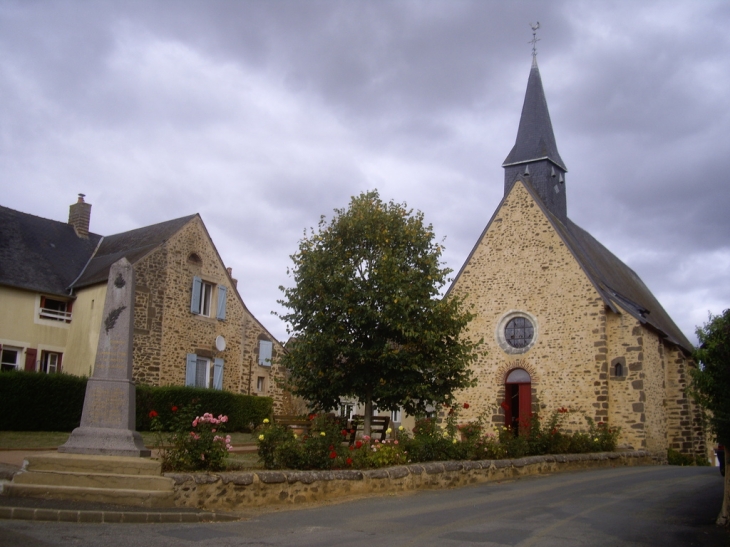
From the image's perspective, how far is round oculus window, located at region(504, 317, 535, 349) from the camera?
24.2 metres

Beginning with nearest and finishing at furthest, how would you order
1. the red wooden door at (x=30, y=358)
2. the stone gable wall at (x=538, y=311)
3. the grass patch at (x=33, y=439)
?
the grass patch at (x=33, y=439) < the red wooden door at (x=30, y=358) < the stone gable wall at (x=538, y=311)

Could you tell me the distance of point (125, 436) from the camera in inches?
359

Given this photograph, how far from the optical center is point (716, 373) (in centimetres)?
819

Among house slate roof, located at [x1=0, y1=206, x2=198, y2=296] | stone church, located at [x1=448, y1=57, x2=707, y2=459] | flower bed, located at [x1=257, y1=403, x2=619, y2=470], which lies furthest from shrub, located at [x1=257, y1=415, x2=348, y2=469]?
house slate roof, located at [x1=0, y1=206, x2=198, y2=296]

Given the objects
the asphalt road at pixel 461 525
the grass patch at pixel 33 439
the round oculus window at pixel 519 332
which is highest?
the round oculus window at pixel 519 332

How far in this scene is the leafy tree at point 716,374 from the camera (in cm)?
799

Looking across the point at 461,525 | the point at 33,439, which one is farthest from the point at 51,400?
the point at 461,525

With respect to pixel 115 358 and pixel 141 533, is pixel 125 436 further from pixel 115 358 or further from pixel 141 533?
pixel 141 533

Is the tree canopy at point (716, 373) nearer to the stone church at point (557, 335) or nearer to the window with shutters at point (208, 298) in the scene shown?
the stone church at point (557, 335)

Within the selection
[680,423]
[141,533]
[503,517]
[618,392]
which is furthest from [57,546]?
[680,423]

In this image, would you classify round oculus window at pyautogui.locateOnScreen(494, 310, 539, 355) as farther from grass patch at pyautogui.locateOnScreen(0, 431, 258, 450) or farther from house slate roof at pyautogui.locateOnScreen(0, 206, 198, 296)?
grass patch at pyautogui.locateOnScreen(0, 431, 258, 450)

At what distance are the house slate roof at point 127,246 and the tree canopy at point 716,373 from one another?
→ 17.7 meters

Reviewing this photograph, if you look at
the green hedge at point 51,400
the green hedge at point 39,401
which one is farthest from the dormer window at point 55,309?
the green hedge at point 39,401

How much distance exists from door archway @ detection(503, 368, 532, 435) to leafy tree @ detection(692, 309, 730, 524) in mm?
15331
